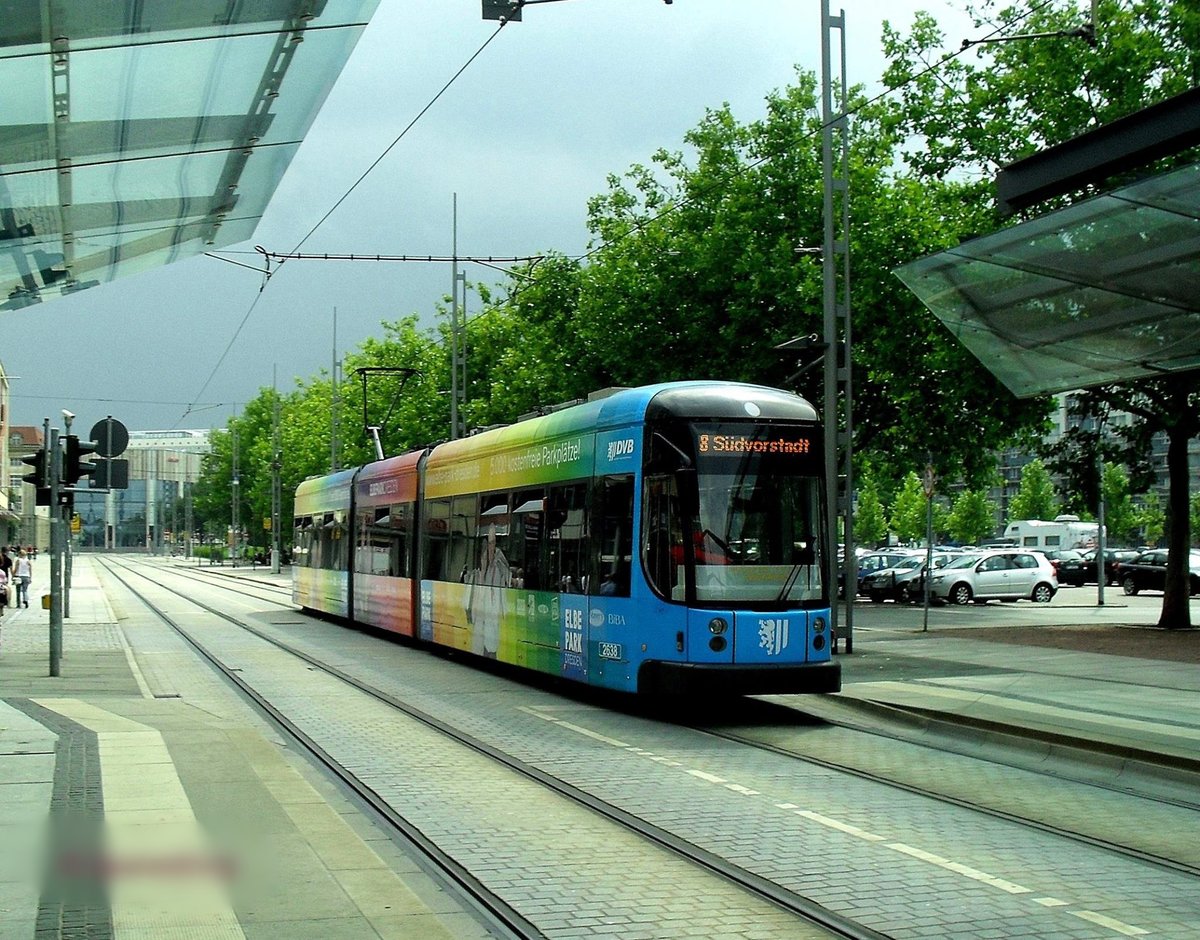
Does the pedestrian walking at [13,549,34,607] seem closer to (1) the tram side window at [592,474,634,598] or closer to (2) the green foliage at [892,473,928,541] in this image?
(1) the tram side window at [592,474,634,598]

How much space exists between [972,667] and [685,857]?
40.5ft

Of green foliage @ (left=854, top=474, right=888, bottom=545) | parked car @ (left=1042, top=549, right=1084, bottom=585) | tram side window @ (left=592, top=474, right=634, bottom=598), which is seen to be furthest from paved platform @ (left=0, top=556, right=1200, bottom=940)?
green foliage @ (left=854, top=474, right=888, bottom=545)

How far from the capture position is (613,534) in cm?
1462

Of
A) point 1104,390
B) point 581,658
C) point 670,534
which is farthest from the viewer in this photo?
point 1104,390

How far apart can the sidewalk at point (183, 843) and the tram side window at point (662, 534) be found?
3751 mm

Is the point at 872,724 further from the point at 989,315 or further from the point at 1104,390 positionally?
the point at 1104,390

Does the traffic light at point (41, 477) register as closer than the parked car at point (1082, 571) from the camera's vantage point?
Yes

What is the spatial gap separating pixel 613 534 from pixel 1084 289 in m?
5.39

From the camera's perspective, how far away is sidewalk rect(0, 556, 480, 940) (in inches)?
248

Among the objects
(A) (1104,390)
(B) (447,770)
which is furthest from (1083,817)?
(A) (1104,390)

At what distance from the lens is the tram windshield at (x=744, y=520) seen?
44.4 ft

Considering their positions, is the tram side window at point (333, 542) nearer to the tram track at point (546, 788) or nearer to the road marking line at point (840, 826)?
the tram track at point (546, 788)

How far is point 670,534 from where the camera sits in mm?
13633

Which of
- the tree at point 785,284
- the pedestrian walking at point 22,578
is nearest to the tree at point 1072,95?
the tree at point 785,284
